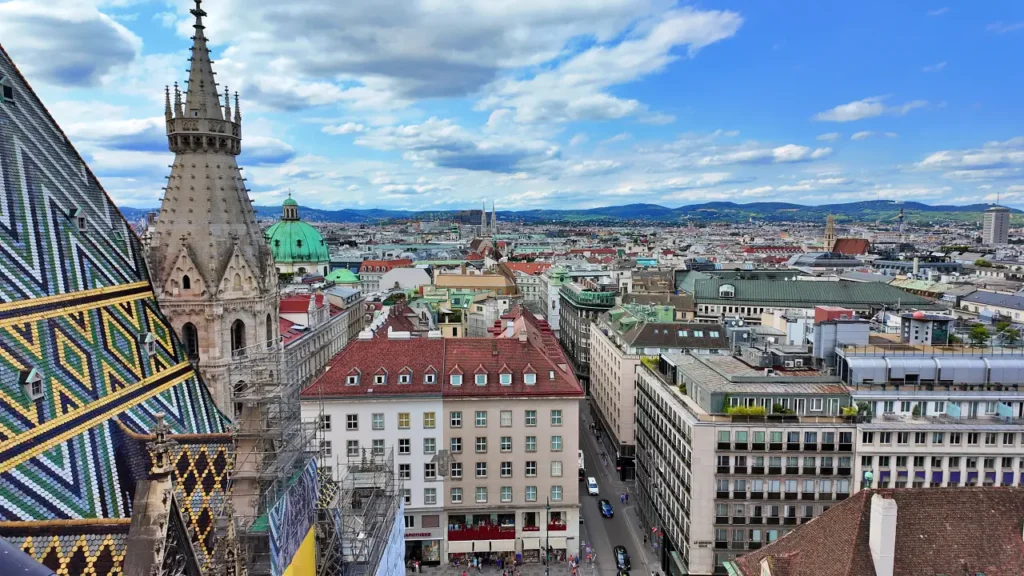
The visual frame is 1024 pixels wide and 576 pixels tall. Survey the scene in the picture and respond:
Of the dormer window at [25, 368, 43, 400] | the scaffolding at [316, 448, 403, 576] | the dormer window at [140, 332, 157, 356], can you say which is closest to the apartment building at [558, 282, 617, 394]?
the scaffolding at [316, 448, 403, 576]

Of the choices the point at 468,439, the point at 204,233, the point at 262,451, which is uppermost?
the point at 204,233

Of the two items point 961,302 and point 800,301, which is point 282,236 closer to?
point 800,301

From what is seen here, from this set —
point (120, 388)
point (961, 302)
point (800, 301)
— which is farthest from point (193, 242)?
point (961, 302)

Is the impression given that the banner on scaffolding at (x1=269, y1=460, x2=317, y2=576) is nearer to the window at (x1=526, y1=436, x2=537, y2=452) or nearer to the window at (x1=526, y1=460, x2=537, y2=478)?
the window at (x1=526, y1=436, x2=537, y2=452)

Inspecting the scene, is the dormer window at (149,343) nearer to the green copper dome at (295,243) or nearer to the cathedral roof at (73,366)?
the cathedral roof at (73,366)

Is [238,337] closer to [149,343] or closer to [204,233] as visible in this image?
[204,233]

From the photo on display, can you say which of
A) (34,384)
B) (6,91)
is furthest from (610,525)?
(6,91)
